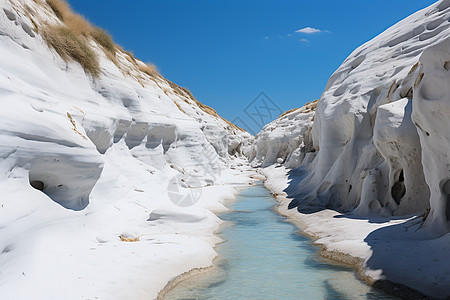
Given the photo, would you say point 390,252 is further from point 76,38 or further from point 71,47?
point 76,38

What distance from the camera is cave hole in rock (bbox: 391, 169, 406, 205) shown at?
40.1 ft

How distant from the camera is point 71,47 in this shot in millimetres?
13359

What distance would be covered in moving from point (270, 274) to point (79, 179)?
5.37 metres

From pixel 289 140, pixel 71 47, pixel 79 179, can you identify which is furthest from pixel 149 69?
pixel 289 140

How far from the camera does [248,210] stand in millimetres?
16719

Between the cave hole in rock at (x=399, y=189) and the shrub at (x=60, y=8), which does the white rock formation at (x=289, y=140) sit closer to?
the cave hole in rock at (x=399, y=189)

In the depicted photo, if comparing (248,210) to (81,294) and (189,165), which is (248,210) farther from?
(81,294)

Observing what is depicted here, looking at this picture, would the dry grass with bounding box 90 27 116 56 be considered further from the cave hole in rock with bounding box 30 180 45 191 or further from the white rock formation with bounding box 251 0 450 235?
the white rock formation with bounding box 251 0 450 235

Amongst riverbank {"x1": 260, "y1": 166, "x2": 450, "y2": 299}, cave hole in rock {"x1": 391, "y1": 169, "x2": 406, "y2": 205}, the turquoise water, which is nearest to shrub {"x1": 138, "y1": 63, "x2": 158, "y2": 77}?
the turquoise water

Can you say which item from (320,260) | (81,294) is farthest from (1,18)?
(320,260)

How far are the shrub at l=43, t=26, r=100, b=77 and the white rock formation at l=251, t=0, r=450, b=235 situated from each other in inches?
453

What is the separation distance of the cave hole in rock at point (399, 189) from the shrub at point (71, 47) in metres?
12.8

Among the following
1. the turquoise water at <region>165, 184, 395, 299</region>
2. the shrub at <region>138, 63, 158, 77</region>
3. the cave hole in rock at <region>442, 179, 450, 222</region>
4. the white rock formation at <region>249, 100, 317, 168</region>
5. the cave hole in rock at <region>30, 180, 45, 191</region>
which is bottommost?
the turquoise water at <region>165, 184, 395, 299</region>

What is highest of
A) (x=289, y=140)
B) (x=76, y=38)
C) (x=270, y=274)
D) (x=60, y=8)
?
(x=60, y=8)
